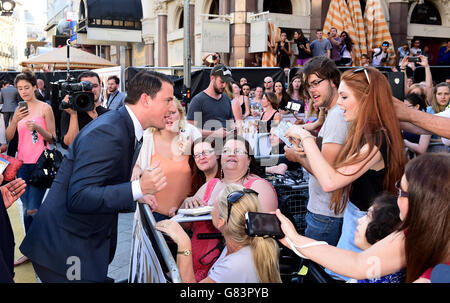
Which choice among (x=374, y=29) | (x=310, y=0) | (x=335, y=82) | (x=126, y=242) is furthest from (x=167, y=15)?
(x=335, y=82)

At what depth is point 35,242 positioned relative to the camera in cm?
281

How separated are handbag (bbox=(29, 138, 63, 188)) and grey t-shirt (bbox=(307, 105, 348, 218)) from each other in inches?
122

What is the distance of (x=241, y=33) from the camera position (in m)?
17.3

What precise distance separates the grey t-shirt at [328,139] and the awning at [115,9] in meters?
27.9

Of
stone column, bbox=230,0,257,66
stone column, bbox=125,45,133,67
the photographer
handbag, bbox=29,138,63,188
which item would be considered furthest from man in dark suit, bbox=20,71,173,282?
stone column, bbox=125,45,133,67

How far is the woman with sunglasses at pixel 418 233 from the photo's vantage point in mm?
1694

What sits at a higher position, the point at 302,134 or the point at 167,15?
the point at 167,15

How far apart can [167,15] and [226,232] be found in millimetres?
25991

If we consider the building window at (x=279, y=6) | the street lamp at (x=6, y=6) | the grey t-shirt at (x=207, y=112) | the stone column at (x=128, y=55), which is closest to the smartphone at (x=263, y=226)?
the grey t-shirt at (x=207, y=112)

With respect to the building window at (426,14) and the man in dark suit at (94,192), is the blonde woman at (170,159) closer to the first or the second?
the man in dark suit at (94,192)

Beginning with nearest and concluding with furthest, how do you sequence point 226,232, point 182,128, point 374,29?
1. point 226,232
2. point 182,128
3. point 374,29

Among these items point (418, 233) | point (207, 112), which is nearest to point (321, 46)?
point (207, 112)

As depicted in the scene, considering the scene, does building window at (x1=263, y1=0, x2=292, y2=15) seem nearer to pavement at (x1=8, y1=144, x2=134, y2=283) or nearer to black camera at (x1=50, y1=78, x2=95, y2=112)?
pavement at (x1=8, y1=144, x2=134, y2=283)
